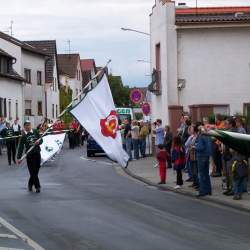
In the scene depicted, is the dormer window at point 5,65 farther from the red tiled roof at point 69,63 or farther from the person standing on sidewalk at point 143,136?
the red tiled roof at point 69,63

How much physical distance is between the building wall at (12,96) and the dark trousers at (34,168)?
121 feet

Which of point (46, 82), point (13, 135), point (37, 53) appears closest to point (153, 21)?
point (13, 135)

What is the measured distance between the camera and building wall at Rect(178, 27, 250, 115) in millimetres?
33531

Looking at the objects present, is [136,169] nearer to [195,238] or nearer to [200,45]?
[200,45]

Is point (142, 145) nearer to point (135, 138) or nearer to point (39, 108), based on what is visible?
point (135, 138)

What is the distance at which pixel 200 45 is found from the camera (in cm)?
3366

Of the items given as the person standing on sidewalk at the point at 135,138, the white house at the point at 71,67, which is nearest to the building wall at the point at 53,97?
the white house at the point at 71,67

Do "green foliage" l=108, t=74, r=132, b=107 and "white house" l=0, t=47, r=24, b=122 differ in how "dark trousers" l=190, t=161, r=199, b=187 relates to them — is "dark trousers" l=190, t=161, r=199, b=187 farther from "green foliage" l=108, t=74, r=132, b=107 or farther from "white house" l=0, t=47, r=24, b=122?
"green foliage" l=108, t=74, r=132, b=107

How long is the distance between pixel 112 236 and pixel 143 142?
22.6 meters

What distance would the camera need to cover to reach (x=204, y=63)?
33.7m

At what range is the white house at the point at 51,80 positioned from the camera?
7394cm

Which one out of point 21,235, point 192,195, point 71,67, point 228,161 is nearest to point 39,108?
point 71,67

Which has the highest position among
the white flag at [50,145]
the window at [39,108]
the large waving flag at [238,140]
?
the window at [39,108]

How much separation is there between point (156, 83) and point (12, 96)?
2507cm
